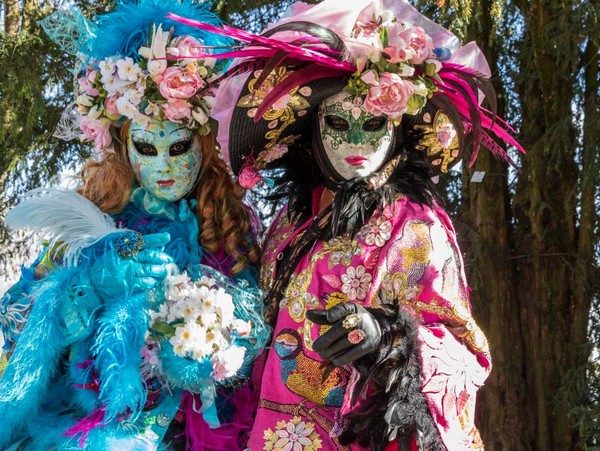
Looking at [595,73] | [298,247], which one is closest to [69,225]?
[298,247]

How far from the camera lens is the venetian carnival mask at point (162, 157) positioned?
310 cm

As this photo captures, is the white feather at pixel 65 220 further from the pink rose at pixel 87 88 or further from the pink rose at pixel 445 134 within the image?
the pink rose at pixel 445 134

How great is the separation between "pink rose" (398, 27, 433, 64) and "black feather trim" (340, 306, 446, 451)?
2.64ft

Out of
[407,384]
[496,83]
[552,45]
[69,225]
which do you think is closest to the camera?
[407,384]

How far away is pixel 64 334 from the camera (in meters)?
2.91

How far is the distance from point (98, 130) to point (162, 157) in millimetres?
284

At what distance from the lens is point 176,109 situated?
120 inches

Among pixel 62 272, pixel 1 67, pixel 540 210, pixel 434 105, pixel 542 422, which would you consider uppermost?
pixel 1 67

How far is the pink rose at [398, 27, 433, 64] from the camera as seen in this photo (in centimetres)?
282

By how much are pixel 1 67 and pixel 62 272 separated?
2.19 m

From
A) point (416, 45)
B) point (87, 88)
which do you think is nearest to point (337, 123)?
point (416, 45)

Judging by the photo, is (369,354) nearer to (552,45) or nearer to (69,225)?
(69,225)

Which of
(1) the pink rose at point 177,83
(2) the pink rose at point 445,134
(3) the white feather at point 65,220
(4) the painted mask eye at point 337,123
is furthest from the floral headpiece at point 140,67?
(2) the pink rose at point 445,134

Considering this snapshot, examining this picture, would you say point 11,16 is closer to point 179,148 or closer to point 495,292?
point 179,148
